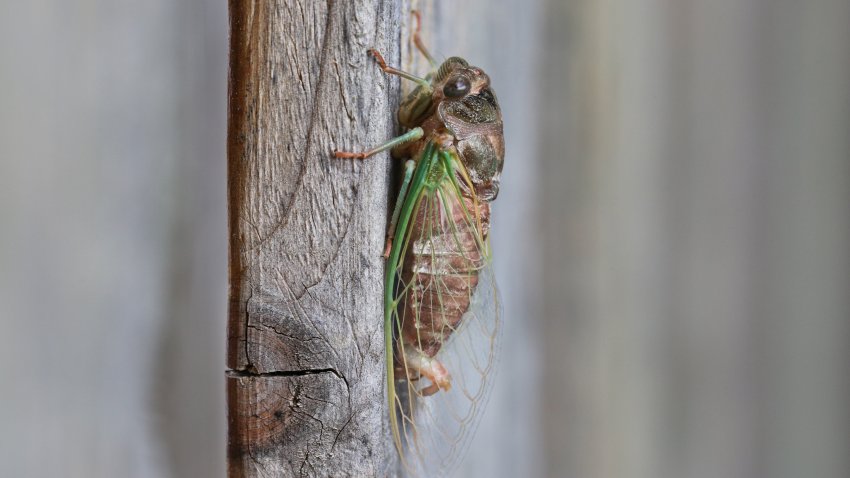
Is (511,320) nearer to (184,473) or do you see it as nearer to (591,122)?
(591,122)

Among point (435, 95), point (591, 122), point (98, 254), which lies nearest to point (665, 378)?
point (591, 122)

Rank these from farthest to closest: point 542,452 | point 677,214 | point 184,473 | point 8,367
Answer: point 542,452, point 677,214, point 184,473, point 8,367

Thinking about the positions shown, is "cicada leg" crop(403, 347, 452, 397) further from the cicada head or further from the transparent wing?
the cicada head

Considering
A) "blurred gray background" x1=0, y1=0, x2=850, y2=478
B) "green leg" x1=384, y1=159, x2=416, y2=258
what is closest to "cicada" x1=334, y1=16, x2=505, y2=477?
"green leg" x1=384, y1=159, x2=416, y2=258

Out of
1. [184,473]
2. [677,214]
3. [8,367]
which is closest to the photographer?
[8,367]

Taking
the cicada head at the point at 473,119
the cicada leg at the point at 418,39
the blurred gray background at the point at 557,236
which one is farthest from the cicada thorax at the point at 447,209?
the blurred gray background at the point at 557,236

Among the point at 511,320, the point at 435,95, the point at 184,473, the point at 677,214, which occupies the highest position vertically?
the point at 435,95

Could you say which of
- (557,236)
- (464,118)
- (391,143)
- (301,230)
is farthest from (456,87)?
(557,236)
